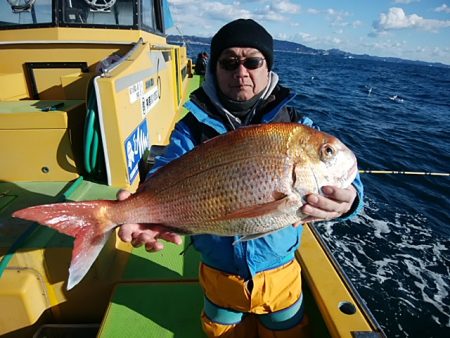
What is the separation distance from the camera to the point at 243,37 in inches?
77.5

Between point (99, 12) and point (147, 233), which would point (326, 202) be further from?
point (99, 12)

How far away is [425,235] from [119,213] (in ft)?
24.7

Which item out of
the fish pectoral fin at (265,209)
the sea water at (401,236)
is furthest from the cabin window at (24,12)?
the sea water at (401,236)

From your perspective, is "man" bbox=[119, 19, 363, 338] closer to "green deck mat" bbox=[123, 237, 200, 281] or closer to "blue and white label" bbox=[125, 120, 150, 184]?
"green deck mat" bbox=[123, 237, 200, 281]

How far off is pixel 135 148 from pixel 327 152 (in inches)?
108

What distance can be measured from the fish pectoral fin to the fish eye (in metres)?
0.29

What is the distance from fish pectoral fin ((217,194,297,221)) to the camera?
1.61 m

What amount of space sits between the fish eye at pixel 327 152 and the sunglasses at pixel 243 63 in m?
0.69

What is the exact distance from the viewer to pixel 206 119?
2041mm

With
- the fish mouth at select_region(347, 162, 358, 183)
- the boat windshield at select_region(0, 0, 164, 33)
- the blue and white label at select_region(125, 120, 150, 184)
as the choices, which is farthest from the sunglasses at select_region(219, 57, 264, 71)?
the boat windshield at select_region(0, 0, 164, 33)

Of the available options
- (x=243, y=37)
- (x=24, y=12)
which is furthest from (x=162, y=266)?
(x=24, y=12)

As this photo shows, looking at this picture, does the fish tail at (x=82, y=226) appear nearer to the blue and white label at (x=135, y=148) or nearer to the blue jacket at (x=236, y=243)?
the blue jacket at (x=236, y=243)

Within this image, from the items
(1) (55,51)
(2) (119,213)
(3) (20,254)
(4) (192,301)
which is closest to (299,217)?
(2) (119,213)

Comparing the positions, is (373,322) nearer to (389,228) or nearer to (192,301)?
(192,301)
